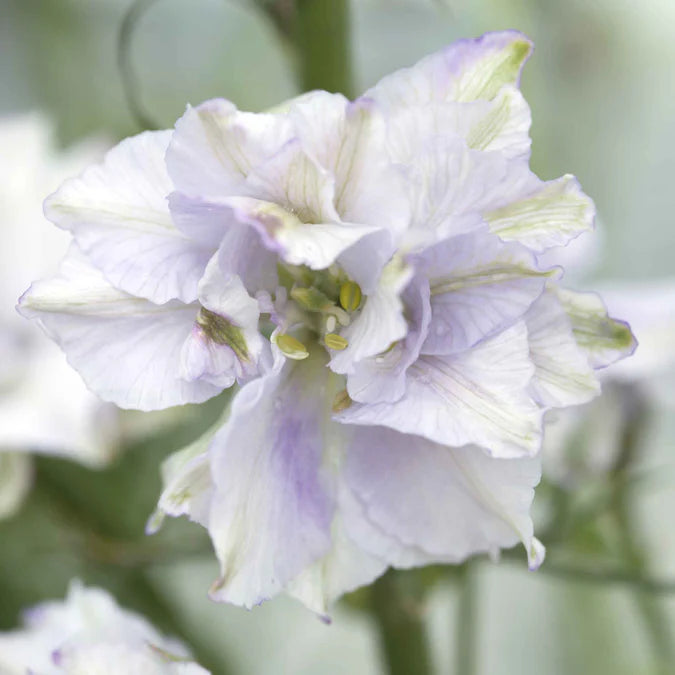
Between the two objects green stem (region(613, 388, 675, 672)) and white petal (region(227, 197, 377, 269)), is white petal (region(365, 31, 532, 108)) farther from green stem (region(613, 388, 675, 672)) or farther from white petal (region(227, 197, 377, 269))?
green stem (region(613, 388, 675, 672))

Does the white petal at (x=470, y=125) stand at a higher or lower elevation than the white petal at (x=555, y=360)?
higher

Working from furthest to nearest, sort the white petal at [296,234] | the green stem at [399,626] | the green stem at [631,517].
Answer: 1. the green stem at [631,517]
2. the green stem at [399,626]
3. the white petal at [296,234]

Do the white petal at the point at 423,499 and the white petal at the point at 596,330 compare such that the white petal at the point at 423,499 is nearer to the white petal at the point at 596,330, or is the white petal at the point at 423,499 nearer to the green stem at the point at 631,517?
the white petal at the point at 596,330

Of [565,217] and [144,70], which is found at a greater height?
[565,217]

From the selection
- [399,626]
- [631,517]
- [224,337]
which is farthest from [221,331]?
[631,517]

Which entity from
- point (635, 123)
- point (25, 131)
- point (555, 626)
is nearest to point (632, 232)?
point (635, 123)

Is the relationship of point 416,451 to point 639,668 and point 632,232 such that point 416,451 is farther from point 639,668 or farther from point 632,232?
point 632,232

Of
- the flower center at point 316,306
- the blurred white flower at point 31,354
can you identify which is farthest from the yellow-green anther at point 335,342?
the blurred white flower at point 31,354
